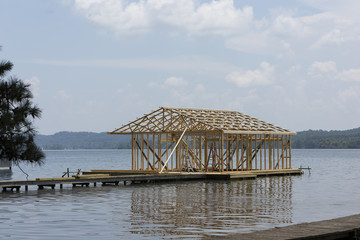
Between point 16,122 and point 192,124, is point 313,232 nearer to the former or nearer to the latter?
A: point 16,122

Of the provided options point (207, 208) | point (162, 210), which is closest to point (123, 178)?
point (207, 208)

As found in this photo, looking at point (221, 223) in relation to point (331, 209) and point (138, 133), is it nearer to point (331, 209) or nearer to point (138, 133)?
point (331, 209)

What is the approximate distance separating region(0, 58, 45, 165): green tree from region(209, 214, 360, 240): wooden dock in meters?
4.26

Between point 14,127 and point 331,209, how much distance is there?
58.9 ft

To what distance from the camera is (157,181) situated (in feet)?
130

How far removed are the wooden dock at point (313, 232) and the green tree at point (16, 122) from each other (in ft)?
14.0

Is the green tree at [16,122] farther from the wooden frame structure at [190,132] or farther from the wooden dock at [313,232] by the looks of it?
the wooden frame structure at [190,132]

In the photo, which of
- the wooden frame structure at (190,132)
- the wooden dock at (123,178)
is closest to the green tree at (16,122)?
the wooden dock at (123,178)

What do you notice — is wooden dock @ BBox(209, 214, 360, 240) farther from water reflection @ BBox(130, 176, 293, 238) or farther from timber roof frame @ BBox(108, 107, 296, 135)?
timber roof frame @ BBox(108, 107, 296, 135)

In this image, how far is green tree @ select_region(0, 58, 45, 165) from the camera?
30.5 ft

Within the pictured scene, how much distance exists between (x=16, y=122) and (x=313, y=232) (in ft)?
21.2

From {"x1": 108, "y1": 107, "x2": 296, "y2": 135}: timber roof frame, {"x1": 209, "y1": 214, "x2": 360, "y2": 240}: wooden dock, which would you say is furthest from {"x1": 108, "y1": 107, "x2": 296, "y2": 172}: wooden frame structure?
{"x1": 209, "y1": 214, "x2": 360, "y2": 240}: wooden dock

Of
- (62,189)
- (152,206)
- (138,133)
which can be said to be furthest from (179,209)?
(138,133)

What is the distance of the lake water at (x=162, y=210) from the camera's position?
1739 centimetres
